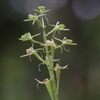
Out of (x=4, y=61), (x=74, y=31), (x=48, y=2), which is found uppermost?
(x=48, y=2)

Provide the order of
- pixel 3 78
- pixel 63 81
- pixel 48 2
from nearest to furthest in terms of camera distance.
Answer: pixel 3 78, pixel 63 81, pixel 48 2

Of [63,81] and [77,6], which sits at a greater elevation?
[77,6]

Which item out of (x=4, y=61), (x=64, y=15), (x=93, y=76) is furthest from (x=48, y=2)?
A: (x=93, y=76)

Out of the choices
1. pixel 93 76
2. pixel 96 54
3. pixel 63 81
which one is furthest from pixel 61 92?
pixel 96 54

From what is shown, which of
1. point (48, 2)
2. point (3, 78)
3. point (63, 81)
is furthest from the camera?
point (48, 2)

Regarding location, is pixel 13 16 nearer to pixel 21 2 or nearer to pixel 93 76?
pixel 21 2

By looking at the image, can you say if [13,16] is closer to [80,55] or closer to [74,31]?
[74,31]

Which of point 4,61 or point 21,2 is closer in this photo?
point 4,61
